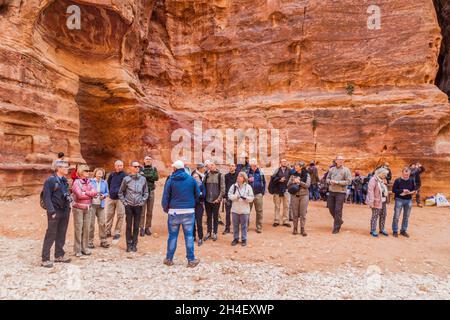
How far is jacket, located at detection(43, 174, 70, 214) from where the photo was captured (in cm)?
520

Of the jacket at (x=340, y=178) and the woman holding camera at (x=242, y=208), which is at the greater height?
the jacket at (x=340, y=178)

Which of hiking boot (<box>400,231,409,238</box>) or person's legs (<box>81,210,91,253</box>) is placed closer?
person's legs (<box>81,210,91,253</box>)

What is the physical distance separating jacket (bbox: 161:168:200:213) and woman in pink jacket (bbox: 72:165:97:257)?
1.66m

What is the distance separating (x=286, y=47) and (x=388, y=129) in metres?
8.76

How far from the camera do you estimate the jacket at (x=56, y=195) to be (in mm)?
5196

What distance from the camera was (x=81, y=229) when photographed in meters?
5.99

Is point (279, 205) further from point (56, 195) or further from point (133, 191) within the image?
point (56, 195)

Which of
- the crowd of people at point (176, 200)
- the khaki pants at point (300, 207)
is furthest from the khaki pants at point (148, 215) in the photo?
the khaki pants at point (300, 207)

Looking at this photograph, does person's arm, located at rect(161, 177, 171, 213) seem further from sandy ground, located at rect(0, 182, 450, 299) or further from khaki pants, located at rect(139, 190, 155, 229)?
khaki pants, located at rect(139, 190, 155, 229)

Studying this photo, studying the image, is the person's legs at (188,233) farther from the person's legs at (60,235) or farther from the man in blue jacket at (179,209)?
the person's legs at (60,235)

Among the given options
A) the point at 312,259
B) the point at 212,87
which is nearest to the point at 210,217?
the point at 312,259

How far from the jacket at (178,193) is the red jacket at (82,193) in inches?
64.3

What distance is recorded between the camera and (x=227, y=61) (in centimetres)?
2189

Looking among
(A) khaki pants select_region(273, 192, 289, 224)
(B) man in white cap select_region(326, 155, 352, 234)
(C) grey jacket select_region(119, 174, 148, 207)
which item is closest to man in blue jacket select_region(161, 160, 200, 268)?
(C) grey jacket select_region(119, 174, 148, 207)
